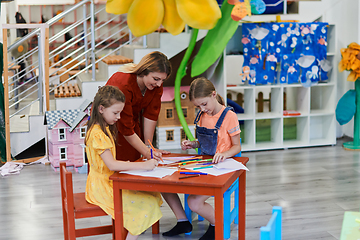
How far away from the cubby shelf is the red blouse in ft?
6.59

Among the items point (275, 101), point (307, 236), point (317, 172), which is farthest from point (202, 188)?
point (275, 101)

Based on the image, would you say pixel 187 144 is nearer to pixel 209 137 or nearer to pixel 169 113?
pixel 209 137

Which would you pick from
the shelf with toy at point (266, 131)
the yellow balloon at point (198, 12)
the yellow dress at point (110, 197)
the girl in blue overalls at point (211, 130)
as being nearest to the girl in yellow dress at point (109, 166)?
the yellow dress at point (110, 197)

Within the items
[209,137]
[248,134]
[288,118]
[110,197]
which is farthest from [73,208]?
[288,118]

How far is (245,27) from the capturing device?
A: 13.9 ft

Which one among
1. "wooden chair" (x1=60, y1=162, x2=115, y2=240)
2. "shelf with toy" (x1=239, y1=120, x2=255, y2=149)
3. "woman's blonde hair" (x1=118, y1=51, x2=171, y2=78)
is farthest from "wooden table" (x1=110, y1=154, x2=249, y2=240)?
"shelf with toy" (x1=239, y1=120, x2=255, y2=149)

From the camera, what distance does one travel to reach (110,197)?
207 centimetres

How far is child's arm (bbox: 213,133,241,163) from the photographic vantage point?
211 cm

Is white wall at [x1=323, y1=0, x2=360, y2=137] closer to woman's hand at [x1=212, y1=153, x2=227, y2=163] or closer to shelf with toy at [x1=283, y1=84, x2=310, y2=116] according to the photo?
shelf with toy at [x1=283, y1=84, x2=310, y2=116]

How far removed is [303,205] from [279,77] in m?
1.86

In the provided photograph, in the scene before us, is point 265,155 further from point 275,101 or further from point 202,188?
point 202,188

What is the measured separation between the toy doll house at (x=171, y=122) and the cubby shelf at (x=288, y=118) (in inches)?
15.6

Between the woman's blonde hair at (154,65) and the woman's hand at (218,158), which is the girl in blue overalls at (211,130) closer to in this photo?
the woman's hand at (218,158)

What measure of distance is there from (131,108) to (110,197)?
49cm
